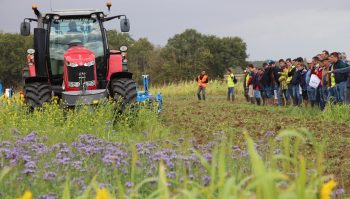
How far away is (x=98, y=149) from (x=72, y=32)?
642 centimetres

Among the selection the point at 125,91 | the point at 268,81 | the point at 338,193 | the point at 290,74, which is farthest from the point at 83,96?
the point at 268,81

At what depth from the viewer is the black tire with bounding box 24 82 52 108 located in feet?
30.8

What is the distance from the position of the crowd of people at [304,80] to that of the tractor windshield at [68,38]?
5.15 meters

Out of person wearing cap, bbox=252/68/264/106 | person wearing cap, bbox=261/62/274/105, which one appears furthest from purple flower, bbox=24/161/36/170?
person wearing cap, bbox=252/68/264/106

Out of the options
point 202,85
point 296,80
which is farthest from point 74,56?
point 202,85

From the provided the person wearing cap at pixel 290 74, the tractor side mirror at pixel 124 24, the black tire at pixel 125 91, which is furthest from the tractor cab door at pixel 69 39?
the person wearing cap at pixel 290 74

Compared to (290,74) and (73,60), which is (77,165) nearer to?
(73,60)

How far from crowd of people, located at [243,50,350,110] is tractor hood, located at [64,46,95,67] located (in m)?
5.21

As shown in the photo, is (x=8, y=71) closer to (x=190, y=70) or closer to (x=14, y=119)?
(x=190, y=70)

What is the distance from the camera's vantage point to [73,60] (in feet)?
31.9

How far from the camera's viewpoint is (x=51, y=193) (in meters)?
3.20

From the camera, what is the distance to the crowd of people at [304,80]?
1246 centimetres

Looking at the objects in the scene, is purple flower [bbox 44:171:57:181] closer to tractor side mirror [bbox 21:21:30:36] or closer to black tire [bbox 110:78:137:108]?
black tire [bbox 110:78:137:108]

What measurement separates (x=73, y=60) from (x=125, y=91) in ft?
3.69
